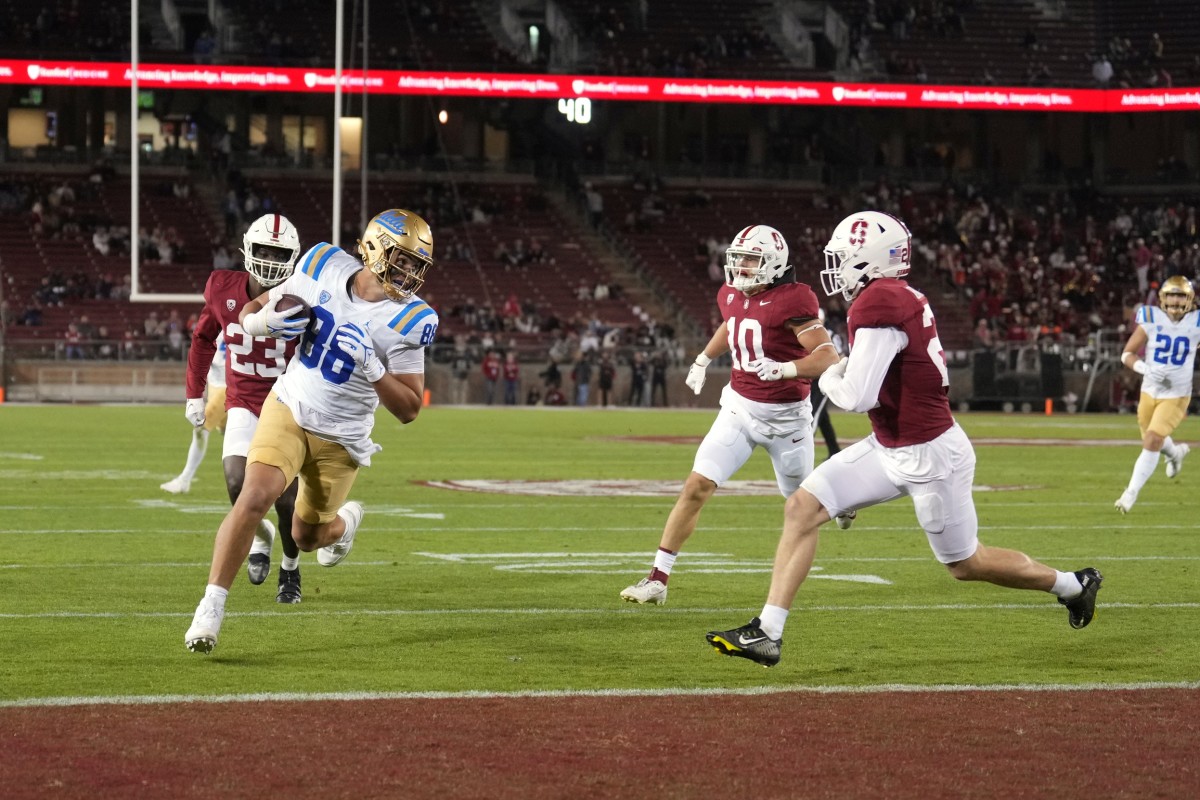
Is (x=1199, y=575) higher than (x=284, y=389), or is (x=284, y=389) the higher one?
(x=284, y=389)

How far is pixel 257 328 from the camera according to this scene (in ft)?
22.0

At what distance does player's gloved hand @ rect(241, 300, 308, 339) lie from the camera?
6.63 meters

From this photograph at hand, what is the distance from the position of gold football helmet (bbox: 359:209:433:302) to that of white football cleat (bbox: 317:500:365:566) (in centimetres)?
148

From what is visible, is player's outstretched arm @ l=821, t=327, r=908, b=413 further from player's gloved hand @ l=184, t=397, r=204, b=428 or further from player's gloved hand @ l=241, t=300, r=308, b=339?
player's gloved hand @ l=184, t=397, r=204, b=428

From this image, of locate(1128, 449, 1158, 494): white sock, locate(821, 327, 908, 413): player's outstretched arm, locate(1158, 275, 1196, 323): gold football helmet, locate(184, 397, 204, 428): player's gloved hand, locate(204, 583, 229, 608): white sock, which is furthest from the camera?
locate(1158, 275, 1196, 323): gold football helmet

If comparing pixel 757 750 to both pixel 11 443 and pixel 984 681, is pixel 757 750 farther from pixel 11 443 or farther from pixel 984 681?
pixel 11 443

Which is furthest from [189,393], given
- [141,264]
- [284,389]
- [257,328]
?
[141,264]

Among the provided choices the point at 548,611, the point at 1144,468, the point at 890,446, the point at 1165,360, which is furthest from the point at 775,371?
the point at 1165,360

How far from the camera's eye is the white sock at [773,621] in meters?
6.46

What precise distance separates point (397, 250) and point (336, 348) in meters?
0.46

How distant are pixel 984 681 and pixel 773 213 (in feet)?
127

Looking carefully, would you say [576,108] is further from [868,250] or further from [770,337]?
[868,250]

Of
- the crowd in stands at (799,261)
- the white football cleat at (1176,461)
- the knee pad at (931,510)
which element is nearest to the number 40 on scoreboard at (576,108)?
the crowd in stands at (799,261)

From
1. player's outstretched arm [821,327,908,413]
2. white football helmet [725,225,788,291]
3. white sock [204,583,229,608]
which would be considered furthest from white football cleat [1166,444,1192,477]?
white sock [204,583,229,608]
